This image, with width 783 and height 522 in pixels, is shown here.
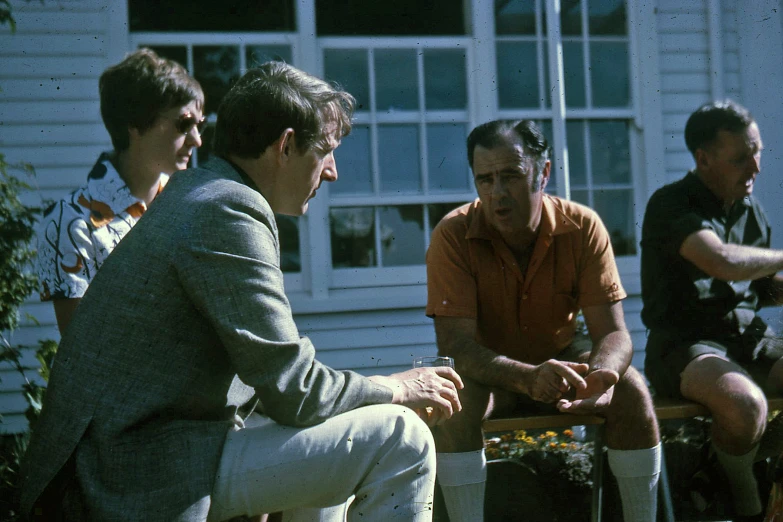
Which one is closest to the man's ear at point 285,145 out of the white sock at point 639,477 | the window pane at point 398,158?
the white sock at point 639,477

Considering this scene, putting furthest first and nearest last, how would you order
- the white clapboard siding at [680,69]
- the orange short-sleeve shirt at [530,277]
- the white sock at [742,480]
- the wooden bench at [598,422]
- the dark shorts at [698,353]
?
the white clapboard siding at [680,69] → the dark shorts at [698,353] → the white sock at [742,480] → the orange short-sleeve shirt at [530,277] → the wooden bench at [598,422]

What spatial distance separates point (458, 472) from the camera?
3.03 metres

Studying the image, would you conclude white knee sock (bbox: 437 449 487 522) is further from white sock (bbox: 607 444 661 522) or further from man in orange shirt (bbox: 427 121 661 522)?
white sock (bbox: 607 444 661 522)

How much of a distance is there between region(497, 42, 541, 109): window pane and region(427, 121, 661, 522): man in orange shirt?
9.49ft

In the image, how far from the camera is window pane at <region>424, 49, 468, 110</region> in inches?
239

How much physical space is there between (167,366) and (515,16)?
16.2 ft

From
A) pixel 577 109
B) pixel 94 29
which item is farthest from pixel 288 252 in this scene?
pixel 577 109

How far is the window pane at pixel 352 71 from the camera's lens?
594 centimetres

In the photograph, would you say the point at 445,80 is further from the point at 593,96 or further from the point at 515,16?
the point at 593,96

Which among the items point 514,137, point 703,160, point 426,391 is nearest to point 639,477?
point 426,391

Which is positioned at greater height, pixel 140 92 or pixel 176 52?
pixel 176 52

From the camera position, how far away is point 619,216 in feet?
21.1

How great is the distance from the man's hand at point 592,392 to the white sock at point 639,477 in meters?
0.26

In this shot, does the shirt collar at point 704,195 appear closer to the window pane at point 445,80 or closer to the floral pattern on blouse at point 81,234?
the floral pattern on blouse at point 81,234
